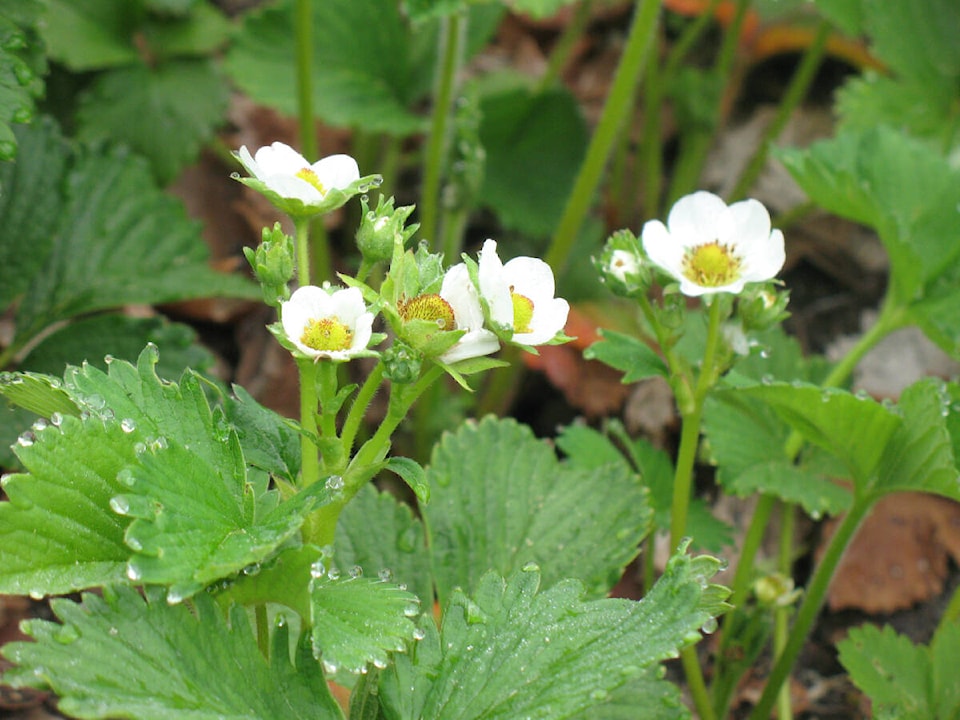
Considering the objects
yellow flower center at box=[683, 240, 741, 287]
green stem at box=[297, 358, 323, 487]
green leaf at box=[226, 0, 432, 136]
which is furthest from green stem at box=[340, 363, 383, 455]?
green leaf at box=[226, 0, 432, 136]

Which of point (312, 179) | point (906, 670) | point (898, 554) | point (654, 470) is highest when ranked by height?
point (312, 179)

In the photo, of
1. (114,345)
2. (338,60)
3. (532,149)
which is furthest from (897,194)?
(114,345)

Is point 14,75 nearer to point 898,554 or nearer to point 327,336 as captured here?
point 327,336

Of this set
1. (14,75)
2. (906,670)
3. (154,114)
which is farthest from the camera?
(154,114)

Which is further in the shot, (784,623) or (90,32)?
(90,32)

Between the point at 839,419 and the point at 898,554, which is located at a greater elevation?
the point at 839,419

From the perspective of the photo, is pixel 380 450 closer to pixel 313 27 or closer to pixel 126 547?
pixel 126 547

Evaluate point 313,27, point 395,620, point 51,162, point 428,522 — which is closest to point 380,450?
point 395,620

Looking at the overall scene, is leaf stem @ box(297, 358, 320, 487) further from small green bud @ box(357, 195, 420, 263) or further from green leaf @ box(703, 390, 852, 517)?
green leaf @ box(703, 390, 852, 517)
